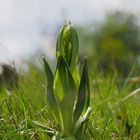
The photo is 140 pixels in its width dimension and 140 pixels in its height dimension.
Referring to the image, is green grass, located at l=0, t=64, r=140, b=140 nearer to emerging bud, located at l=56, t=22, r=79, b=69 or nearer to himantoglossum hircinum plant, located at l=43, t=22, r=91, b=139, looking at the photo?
himantoglossum hircinum plant, located at l=43, t=22, r=91, b=139

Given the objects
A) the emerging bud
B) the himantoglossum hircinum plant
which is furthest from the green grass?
the emerging bud

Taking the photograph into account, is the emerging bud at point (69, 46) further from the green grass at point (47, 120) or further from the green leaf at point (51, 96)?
the green grass at point (47, 120)

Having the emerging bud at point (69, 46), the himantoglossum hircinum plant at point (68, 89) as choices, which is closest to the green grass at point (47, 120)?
the himantoglossum hircinum plant at point (68, 89)

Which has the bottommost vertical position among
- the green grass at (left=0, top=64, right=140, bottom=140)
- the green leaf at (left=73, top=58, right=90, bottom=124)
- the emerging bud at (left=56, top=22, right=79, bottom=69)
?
the green grass at (left=0, top=64, right=140, bottom=140)

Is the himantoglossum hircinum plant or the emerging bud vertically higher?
the emerging bud

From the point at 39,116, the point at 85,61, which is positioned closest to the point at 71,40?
the point at 85,61

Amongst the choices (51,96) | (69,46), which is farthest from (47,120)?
(69,46)
